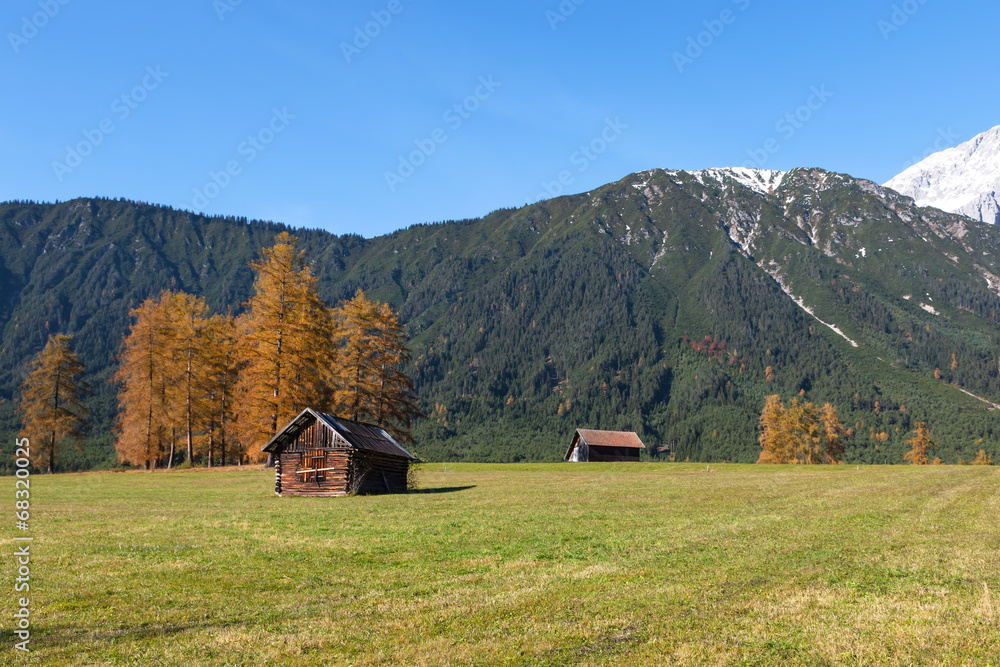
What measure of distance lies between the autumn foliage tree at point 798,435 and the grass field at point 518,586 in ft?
217

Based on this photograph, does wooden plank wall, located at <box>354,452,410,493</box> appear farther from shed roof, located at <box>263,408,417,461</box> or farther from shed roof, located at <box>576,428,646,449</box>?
shed roof, located at <box>576,428,646,449</box>

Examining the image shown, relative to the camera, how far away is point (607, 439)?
343ft

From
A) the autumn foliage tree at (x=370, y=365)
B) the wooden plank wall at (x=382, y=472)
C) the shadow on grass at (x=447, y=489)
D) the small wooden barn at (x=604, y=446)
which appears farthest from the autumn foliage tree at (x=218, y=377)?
the small wooden barn at (x=604, y=446)

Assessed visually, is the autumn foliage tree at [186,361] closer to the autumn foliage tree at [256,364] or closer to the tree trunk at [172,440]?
the autumn foliage tree at [256,364]

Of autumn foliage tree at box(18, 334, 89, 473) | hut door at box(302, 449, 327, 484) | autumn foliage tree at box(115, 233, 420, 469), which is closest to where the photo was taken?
hut door at box(302, 449, 327, 484)

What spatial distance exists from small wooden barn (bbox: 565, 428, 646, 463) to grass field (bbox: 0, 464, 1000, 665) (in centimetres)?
7716

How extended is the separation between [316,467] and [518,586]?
2793cm

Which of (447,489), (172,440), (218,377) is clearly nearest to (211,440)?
(172,440)

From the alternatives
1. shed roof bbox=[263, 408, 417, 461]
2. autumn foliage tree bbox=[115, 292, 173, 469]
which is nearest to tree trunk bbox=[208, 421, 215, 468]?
autumn foliage tree bbox=[115, 292, 173, 469]

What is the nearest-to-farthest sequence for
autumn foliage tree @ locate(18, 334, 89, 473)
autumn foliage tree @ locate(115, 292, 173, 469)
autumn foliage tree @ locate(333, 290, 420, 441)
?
autumn foliage tree @ locate(115, 292, 173, 469) → autumn foliage tree @ locate(333, 290, 420, 441) → autumn foliage tree @ locate(18, 334, 89, 473)

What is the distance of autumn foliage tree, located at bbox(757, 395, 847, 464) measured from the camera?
89750 mm

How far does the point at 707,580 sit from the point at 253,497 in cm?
2835

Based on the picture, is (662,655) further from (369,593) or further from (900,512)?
(900,512)

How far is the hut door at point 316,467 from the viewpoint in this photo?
3834 centimetres
